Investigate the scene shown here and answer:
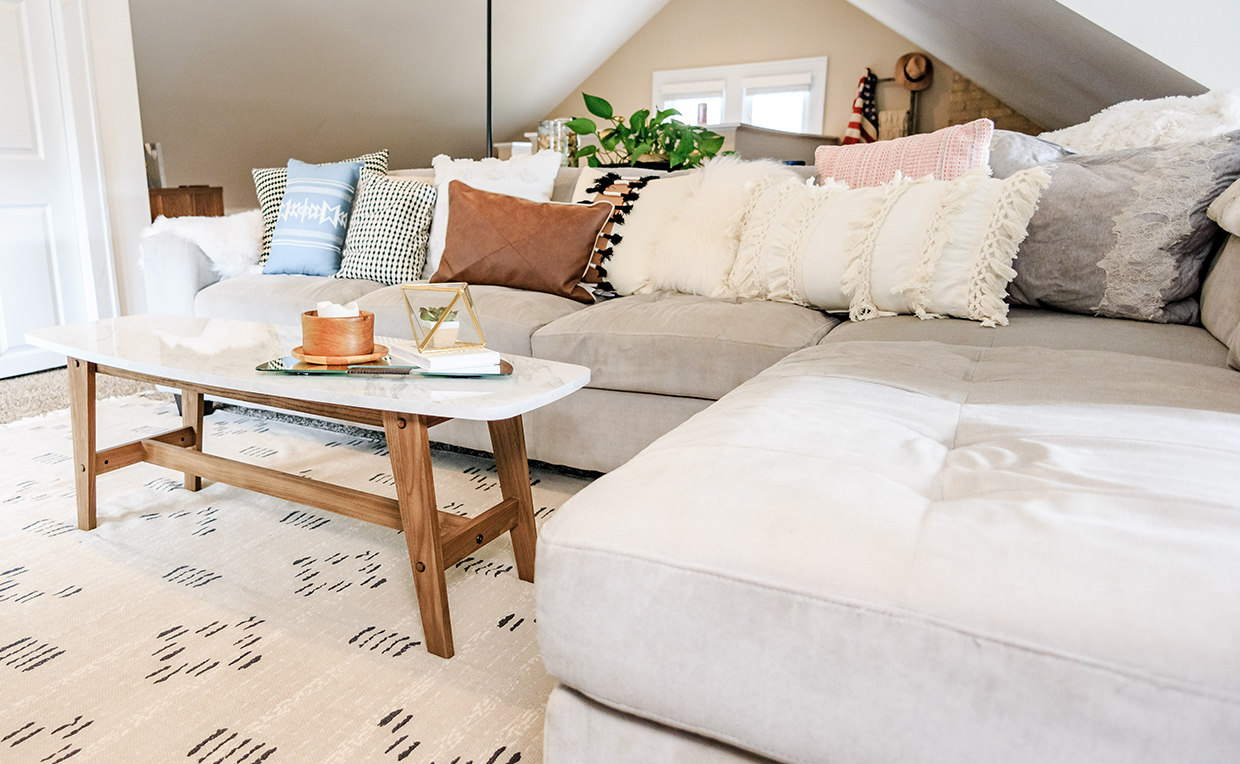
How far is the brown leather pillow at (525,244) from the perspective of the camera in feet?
7.57

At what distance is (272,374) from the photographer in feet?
4.44

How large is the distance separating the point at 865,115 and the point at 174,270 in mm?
5485

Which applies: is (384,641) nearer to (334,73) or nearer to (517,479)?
(517,479)

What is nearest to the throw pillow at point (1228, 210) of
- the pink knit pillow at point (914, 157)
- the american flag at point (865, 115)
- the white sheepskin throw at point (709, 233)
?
the pink knit pillow at point (914, 157)

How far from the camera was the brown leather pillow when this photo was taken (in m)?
2.31

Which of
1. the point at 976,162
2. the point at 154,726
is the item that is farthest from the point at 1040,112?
the point at 154,726

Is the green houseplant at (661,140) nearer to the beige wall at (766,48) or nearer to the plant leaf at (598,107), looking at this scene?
the plant leaf at (598,107)

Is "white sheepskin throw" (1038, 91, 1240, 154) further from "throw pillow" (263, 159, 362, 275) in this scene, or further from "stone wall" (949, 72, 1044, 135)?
"stone wall" (949, 72, 1044, 135)

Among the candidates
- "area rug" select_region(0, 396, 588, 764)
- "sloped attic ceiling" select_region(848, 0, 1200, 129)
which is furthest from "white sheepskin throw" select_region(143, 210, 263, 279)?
"sloped attic ceiling" select_region(848, 0, 1200, 129)

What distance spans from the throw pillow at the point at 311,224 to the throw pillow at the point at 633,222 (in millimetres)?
906

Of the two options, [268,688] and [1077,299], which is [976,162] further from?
[268,688]

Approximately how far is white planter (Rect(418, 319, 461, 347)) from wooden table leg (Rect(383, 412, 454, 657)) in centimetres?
21

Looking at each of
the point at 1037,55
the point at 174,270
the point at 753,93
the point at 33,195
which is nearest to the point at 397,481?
the point at 174,270

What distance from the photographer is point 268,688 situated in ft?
3.84
